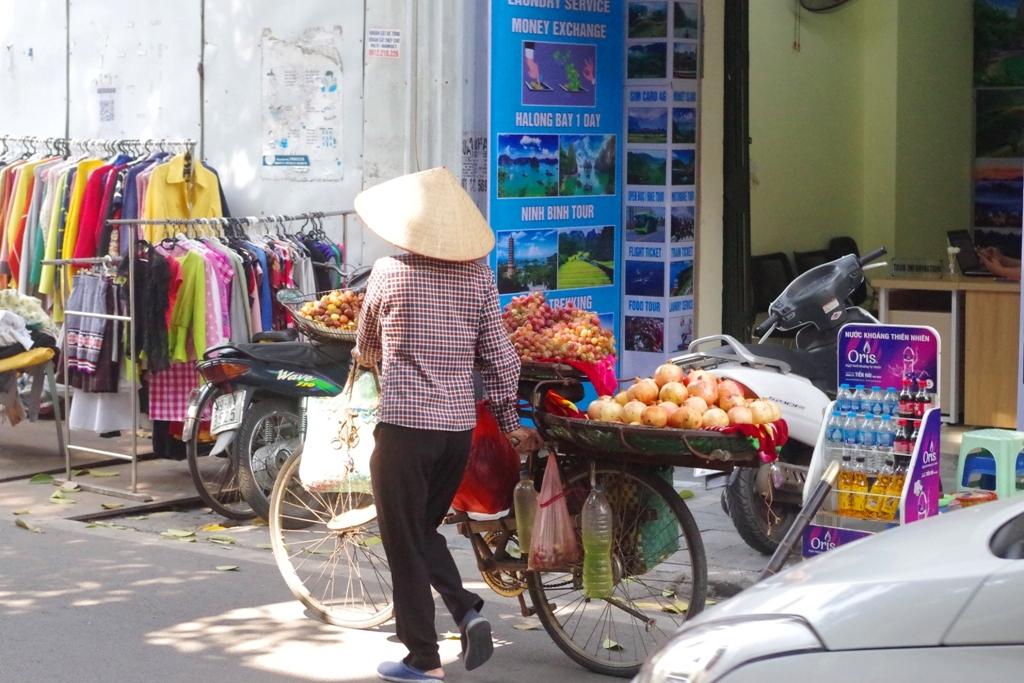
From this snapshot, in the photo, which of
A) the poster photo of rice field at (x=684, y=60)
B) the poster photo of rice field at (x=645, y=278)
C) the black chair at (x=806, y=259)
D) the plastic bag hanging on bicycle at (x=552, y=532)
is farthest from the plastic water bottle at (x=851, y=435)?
the black chair at (x=806, y=259)

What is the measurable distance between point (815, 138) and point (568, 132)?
431 cm

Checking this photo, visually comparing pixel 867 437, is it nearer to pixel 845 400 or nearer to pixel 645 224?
pixel 845 400

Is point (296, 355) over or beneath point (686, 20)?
beneath

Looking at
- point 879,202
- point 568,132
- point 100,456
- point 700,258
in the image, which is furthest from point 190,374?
point 879,202

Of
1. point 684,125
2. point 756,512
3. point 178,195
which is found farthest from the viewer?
point 178,195

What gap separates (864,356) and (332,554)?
101 inches

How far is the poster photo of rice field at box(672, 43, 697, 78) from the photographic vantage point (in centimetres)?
982

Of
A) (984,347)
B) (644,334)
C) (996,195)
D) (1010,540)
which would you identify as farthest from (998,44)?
(1010,540)

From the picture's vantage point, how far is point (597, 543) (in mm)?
5598

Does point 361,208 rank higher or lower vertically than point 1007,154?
lower

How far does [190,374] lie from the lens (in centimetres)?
Result: 907

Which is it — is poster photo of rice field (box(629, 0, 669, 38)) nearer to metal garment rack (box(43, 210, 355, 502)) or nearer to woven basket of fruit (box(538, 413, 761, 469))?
metal garment rack (box(43, 210, 355, 502))

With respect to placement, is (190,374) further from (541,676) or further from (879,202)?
(879,202)

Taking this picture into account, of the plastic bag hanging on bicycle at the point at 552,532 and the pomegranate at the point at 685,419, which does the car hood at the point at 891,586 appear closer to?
the pomegranate at the point at 685,419
